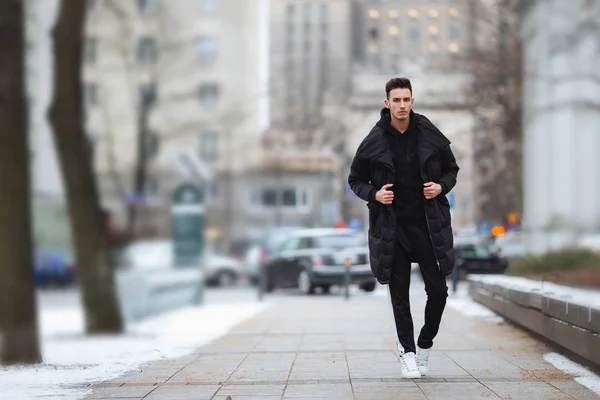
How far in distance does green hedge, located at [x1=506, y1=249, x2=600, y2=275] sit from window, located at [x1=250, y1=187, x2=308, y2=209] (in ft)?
193

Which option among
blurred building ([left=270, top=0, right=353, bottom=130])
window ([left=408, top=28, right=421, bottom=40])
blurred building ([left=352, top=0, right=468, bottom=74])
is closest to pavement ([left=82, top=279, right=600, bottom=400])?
blurred building ([left=270, top=0, right=353, bottom=130])

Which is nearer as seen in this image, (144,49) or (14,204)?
(14,204)

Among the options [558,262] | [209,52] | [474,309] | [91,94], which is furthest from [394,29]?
[558,262]

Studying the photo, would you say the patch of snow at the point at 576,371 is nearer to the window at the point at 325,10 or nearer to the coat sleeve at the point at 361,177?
the coat sleeve at the point at 361,177

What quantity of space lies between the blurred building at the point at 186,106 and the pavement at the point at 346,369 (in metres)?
35.2

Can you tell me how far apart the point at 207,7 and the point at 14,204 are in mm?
71530

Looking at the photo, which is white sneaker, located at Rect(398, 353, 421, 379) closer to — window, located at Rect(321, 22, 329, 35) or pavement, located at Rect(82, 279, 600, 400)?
pavement, located at Rect(82, 279, 600, 400)

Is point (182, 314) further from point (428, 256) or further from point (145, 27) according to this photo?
point (145, 27)

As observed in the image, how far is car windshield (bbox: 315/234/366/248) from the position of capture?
86.9 ft

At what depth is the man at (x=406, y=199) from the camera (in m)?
7.56

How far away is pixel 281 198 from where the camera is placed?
75.7 meters

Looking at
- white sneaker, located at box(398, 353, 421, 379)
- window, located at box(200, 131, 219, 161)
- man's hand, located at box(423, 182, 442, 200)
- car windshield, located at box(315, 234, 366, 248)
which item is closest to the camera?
man's hand, located at box(423, 182, 442, 200)

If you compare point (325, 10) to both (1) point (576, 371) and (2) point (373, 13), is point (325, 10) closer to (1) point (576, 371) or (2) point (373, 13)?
(2) point (373, 13)

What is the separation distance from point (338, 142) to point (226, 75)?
1884 centimetres
